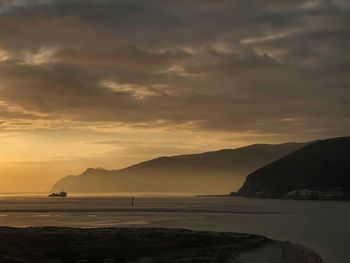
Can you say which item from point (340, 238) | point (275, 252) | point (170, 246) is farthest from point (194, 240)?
point (340, 238)

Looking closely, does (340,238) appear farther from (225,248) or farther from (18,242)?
(18,242)

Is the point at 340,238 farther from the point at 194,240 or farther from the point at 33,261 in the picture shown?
the point at 33,261

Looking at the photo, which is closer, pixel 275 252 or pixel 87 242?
pixel 275 252

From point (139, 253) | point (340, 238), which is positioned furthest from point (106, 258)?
point (340, 238)

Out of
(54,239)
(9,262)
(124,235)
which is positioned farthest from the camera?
(124,235)

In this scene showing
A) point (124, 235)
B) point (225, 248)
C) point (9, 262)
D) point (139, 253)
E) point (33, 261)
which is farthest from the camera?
point (124, 235)

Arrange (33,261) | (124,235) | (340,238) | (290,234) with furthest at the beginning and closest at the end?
(290,234)
(340,238)
(124,235)
(33,261)
